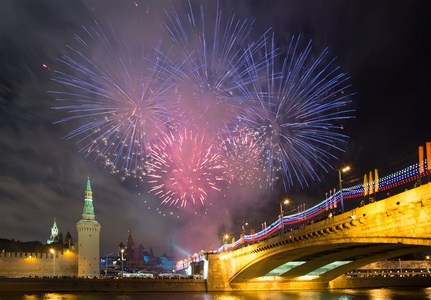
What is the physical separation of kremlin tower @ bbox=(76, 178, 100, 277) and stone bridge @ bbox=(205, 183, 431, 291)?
41.5 meters

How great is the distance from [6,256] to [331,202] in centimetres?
6770

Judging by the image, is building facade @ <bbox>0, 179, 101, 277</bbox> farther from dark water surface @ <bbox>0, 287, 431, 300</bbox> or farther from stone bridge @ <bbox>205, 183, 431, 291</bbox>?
stone bridge @ <bbox>205, 183, 431, 291</bbox>

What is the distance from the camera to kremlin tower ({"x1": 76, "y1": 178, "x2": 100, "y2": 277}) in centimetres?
9062

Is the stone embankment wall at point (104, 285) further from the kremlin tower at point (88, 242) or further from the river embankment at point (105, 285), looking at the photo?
the kremlin tower at point (88, 242)

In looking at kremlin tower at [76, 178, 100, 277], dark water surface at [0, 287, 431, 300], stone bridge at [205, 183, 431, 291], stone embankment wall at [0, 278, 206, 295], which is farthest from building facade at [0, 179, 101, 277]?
stone bridge at [205, 183, 431, 291]

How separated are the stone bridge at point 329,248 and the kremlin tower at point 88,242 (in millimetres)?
41473

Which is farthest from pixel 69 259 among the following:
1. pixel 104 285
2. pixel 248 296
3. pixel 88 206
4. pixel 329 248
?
pixel 329 248

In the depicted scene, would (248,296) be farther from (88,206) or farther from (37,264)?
(88,206)

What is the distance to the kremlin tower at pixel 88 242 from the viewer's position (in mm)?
90625

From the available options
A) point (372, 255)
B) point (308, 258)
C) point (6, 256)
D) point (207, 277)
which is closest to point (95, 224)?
point (6, 256)

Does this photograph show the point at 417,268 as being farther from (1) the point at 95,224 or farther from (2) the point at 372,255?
(1) the point at 95,224

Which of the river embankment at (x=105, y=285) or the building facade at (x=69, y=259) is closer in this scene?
the river embankment at (x=105, y=285)

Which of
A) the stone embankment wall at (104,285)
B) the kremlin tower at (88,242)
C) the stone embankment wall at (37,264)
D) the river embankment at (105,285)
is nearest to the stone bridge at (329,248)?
the stone embankment wall at (104,285)

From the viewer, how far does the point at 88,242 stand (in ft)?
312
